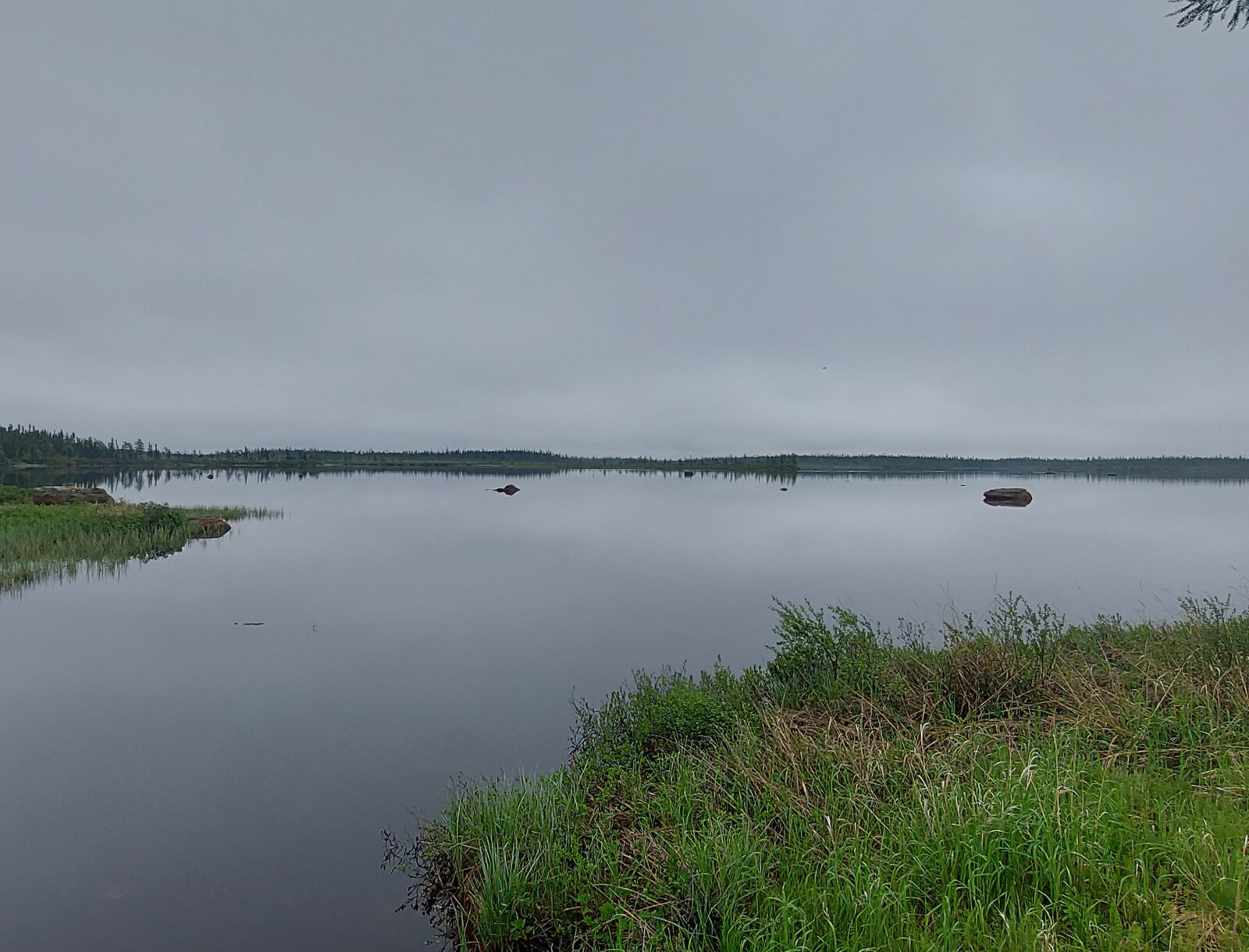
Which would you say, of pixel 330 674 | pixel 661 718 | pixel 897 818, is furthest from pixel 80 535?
pixel 897 818

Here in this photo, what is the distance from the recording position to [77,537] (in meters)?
28.3

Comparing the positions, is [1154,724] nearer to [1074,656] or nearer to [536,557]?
[1074,656]

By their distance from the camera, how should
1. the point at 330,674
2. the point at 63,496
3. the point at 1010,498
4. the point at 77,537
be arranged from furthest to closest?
the point at 1010,498, the point at 63,496, the point at 77,537, the point at 330,674

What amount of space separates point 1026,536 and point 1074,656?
37862 millimetres

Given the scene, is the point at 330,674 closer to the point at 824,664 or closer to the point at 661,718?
the point at 661,718

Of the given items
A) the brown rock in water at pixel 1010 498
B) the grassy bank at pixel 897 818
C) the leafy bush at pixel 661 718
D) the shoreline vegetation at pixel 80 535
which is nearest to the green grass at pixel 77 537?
the shoreline vegetation at pixel 80 535

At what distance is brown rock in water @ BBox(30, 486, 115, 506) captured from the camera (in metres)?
39.5

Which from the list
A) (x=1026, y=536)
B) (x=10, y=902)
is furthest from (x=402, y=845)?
(x=1026, y=536)

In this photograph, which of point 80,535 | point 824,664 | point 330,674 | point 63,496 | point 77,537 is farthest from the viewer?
point 63,496

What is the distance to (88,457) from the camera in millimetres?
168000

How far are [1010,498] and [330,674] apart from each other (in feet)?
294

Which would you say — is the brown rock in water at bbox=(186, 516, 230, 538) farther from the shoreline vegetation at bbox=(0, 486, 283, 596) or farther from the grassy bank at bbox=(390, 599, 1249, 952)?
the grassy bank at bbox=(390, 599, 1249, 952)

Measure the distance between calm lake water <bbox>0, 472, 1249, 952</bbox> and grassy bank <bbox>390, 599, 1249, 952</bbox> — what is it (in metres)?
1.50

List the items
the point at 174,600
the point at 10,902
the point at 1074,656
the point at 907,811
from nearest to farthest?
1. the point at 907,811
2. the point at 10,902
3. the point at 1074,656
4. the point at 174,600
